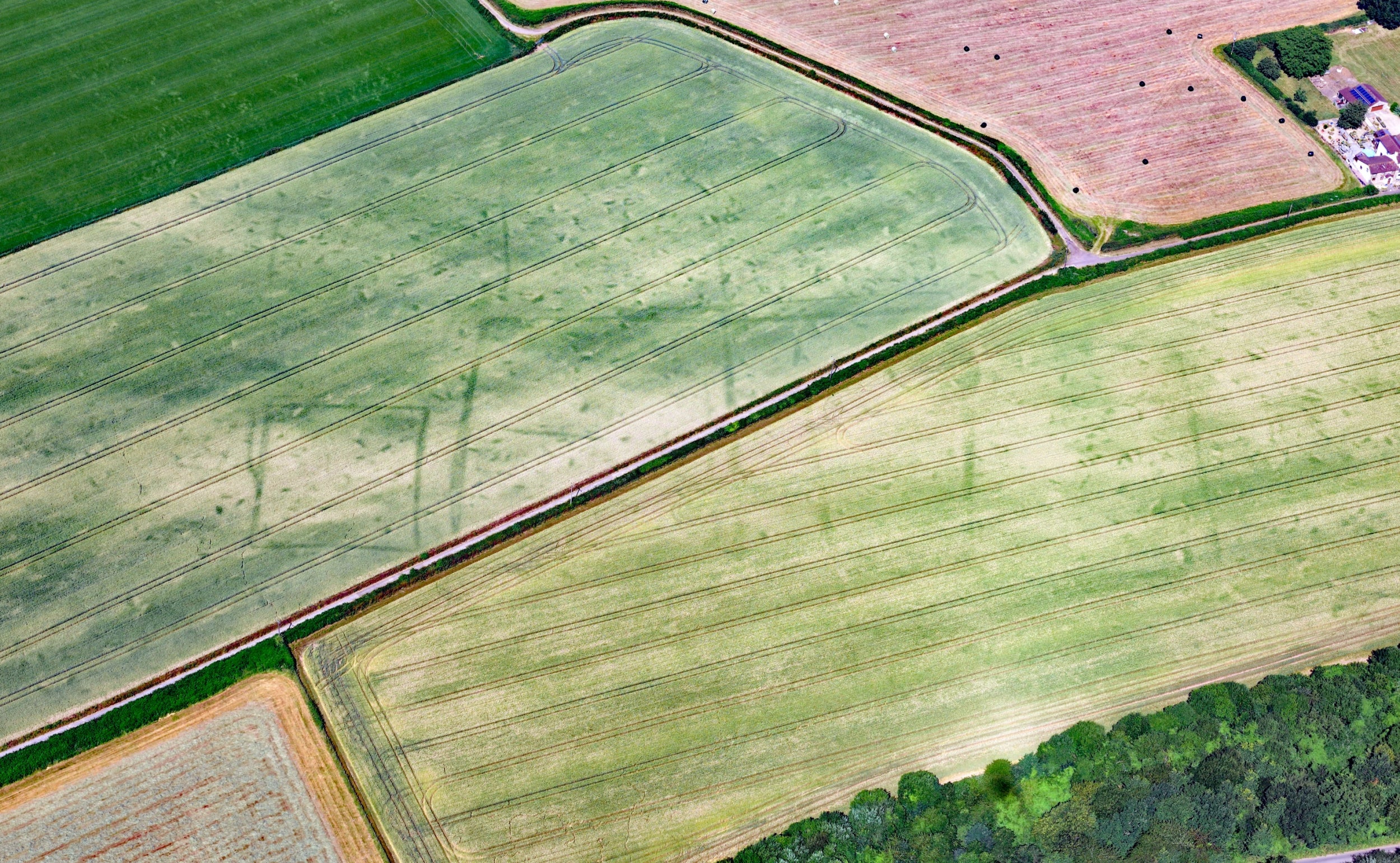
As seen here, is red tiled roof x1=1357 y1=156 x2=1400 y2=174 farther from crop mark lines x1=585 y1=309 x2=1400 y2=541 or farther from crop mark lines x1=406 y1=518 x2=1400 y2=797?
crop mark lines x1=406 y1=518 x2=1400 y2=797

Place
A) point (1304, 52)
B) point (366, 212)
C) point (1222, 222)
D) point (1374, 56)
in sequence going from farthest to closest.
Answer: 1. point (1374, 56)
2. point (1304, 52)
3. point (366, 212)
4. point (1222, 222)

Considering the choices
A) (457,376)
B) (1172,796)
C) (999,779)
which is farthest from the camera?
(457,376)

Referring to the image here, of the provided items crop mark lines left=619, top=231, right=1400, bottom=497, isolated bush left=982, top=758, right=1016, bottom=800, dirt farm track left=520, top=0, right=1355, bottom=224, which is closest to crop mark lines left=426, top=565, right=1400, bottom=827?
isolated bush left=982, top=758, right=1016, bottom=800

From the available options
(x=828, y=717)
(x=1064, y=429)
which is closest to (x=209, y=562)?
(x=828, y=717)

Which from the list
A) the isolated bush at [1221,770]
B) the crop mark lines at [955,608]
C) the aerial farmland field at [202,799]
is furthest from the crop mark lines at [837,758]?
the aerial farmland field at [202,799]

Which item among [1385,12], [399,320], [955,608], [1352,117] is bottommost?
[955,608]

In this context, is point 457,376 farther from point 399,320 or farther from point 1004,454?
point 1004,454

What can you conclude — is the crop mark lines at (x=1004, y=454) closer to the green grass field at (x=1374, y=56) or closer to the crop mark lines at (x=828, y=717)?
the crop mark lines at (x=828, y=717)

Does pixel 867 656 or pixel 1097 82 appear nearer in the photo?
pixel 867 656
